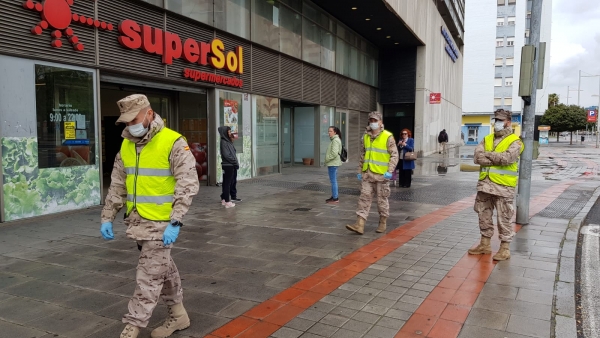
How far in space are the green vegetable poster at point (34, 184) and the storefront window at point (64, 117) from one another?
165 millimetres

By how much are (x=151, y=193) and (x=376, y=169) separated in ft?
13.9

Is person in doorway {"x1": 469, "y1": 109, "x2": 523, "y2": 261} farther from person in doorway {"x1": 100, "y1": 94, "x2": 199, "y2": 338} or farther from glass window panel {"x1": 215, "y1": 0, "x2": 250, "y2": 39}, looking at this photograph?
glass window panel {"x1": 215, "y1": 0, "x2": 250, "y2": 39}

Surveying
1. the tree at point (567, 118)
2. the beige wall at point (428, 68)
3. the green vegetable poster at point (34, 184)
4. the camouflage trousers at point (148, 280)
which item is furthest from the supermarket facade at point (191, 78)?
the tree at point (567, 118)

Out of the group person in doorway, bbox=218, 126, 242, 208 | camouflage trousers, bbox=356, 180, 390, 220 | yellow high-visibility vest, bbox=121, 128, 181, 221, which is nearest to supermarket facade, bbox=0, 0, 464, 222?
person in doorway, bbox=218, 126, 242, 208

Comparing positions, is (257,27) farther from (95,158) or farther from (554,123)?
(554,123)

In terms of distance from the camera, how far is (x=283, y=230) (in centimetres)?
723

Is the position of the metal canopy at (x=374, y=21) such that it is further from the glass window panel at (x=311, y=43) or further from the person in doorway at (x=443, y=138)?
the person in doorway at (x=443, y=138)

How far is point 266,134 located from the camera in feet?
50.8

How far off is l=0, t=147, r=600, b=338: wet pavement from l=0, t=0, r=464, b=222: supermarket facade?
1.28 metres

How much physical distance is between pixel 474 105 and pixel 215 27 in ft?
191

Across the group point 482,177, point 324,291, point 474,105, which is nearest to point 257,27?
point 482,177

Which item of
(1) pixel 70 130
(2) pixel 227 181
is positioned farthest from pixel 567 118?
(1) pixel 70 130

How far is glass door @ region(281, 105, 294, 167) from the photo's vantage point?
19359 mm

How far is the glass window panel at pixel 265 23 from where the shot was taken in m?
14.4
